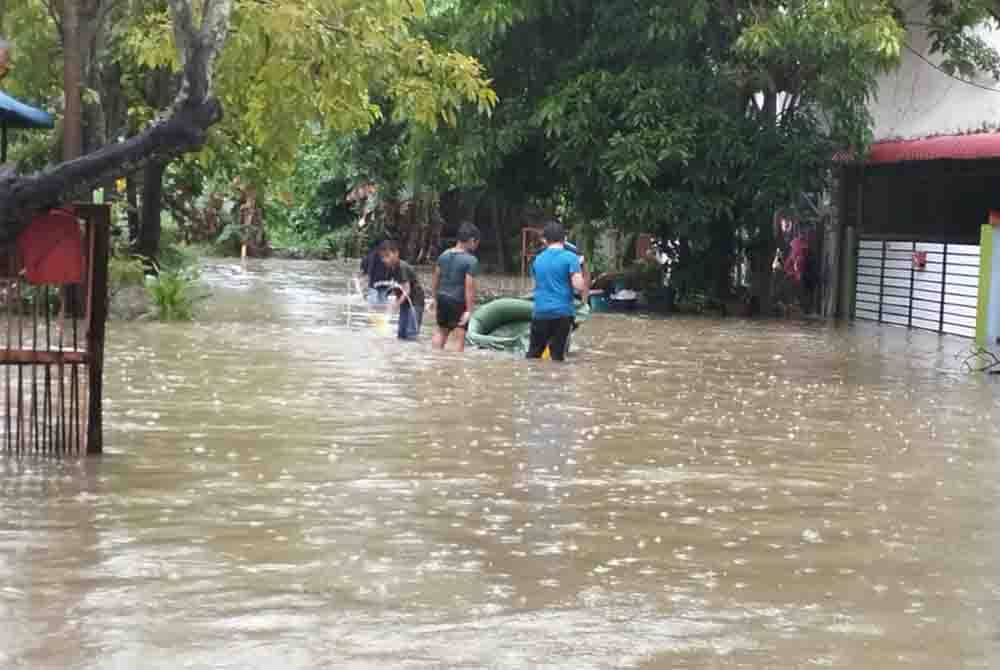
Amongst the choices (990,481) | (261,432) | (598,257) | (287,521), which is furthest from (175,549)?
(598,257)

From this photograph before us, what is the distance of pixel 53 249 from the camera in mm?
9703

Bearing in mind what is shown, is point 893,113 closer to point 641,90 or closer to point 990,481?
point 641,90

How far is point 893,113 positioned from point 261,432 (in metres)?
19.9

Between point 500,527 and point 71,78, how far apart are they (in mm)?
12961

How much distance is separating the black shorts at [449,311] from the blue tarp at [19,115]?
5.78 m

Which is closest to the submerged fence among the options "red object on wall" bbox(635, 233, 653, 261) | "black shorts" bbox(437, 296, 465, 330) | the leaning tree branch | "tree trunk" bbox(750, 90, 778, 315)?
the leaning tree branch

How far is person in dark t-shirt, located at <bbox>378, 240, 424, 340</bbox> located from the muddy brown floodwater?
12.5 ft

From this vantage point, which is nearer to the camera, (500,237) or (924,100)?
(924,100)

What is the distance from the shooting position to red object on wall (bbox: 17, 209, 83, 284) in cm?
965

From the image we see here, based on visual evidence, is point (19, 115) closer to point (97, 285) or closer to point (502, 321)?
A: point (502, 321)

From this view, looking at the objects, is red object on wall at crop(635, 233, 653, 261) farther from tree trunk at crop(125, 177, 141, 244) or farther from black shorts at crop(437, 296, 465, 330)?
black shorts at crop(437, 296, 465, 330)

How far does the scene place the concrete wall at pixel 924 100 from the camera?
84.7 feet

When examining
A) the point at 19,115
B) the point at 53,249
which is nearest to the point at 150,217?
the point at 19,115

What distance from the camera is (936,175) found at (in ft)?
94.0
